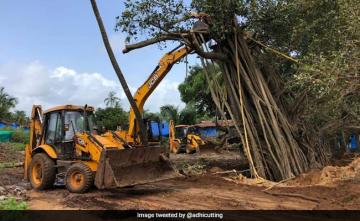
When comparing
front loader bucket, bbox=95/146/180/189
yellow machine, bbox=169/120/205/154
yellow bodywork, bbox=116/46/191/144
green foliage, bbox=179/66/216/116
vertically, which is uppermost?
green foliage, bbox=179/66/216/116

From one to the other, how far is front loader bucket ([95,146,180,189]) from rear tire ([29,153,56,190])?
2.23 metres

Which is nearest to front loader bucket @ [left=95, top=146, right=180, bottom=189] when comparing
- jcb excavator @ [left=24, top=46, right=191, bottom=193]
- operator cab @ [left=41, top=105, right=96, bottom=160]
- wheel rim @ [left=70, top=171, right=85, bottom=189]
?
jcb excavator @ [left=24, top=46, right=191, bottom=193]

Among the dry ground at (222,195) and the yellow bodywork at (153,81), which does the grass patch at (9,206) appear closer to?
the dry ground at (222,195)

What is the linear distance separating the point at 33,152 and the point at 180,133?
2007 centimetres

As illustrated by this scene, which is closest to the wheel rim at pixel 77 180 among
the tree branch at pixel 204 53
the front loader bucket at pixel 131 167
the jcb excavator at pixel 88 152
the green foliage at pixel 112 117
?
the jcb excavator at pixel 88 152

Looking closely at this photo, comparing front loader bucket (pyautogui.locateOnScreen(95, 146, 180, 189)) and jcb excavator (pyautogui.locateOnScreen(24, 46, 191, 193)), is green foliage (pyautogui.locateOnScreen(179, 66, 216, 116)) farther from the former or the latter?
front loader bucket (pyautogui.locateOnScreen(95, 146, 180, 189))

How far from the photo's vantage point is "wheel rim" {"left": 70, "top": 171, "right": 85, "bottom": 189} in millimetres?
12000

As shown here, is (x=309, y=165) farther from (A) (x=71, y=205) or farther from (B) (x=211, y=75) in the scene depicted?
(A) (x=71, y=205)

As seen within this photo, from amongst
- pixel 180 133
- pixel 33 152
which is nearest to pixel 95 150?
pixel 33 152

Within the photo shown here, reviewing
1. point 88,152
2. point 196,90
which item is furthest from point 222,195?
point 196,90

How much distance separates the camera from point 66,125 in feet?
43.3

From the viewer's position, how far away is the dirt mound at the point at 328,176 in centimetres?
1247

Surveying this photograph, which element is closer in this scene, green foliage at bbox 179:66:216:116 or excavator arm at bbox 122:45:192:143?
excavator arm at bbox 122:45:192:143
